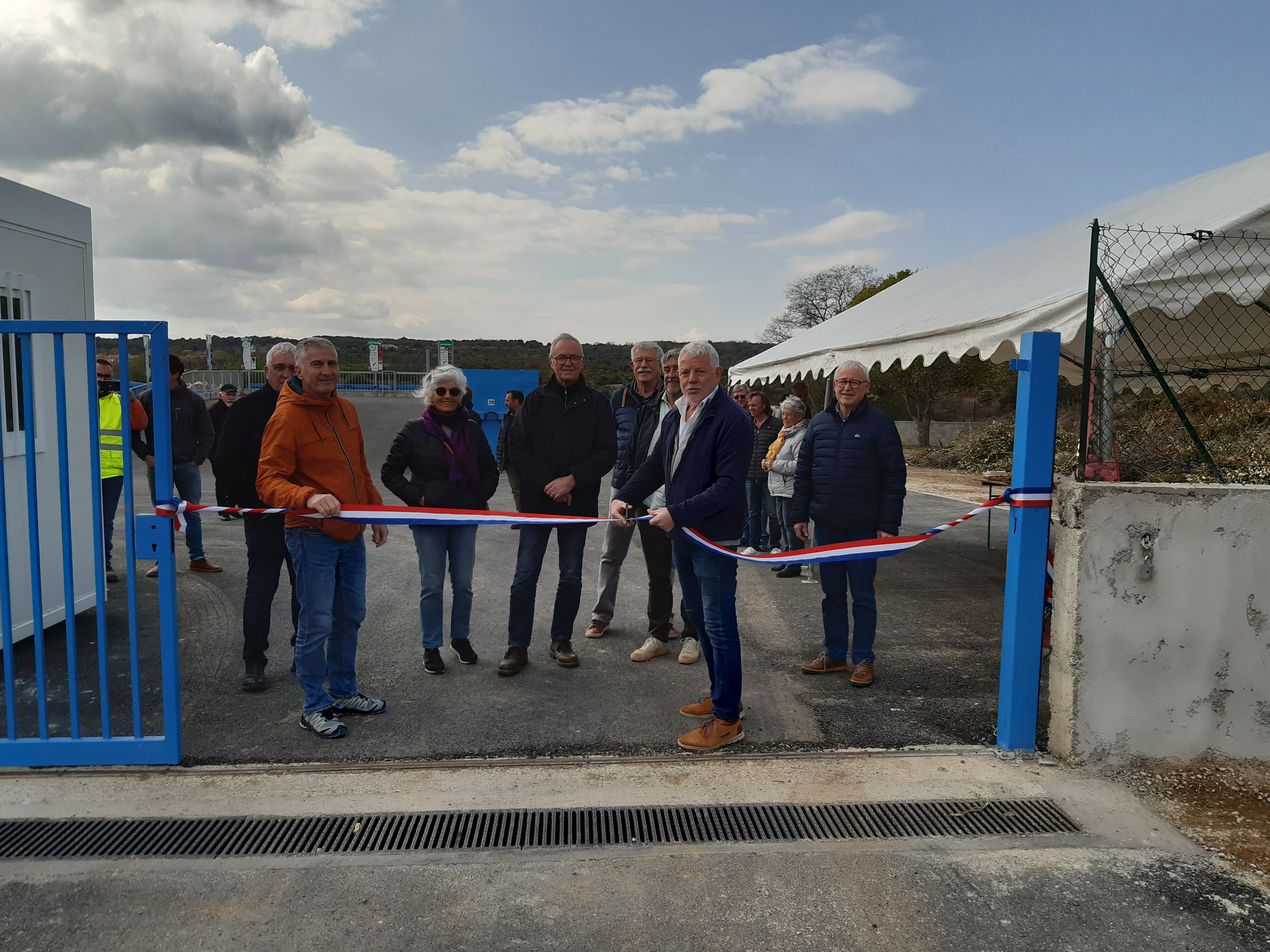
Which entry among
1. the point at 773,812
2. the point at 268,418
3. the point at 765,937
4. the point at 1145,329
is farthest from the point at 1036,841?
the point at 1145,329

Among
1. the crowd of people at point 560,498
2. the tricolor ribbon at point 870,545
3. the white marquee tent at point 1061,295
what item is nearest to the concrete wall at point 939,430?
the white marquee tent at point 1061,295

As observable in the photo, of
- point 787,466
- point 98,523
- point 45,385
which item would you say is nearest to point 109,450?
point 45,385

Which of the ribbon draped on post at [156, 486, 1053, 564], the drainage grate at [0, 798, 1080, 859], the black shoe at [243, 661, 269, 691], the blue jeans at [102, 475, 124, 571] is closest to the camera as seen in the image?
the drainage grate at [0, 798, 1080, 859]

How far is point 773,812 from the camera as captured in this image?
323cm

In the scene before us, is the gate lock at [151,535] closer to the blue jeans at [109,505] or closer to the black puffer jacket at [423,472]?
the black puffer jacket at [423,472]

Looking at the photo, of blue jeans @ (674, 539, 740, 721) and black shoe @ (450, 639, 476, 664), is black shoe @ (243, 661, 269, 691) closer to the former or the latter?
black shoe @ (450, 639, 476, 664)

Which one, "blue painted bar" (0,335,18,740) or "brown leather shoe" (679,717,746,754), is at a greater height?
"blue painted bar" (0,335,18,740)

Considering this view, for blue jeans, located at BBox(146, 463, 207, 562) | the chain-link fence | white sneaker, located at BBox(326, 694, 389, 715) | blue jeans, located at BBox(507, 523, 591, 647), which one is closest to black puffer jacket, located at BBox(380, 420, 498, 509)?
blue jeans, located at BBox(507, 523, 591, 647)

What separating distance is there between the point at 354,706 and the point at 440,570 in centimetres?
91

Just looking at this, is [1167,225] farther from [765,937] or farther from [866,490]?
[765,937]

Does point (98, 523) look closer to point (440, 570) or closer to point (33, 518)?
point (33, 518)

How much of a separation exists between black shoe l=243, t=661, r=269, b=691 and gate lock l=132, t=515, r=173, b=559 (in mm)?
1293

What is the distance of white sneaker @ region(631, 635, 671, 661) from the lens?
16.7ft

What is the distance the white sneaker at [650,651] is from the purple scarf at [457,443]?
1446 millimetres
